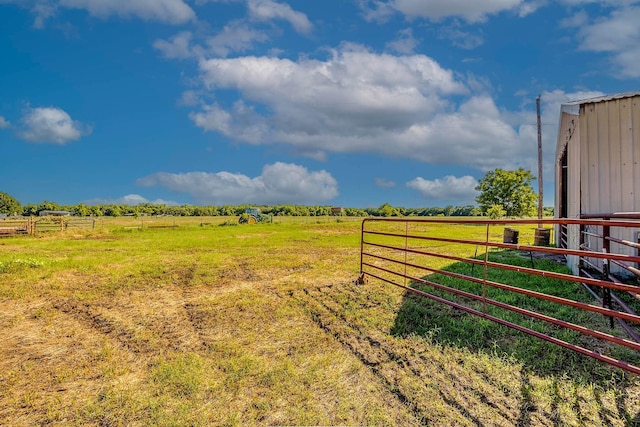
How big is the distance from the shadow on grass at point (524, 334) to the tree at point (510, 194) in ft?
121

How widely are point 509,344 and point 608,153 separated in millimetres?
5395

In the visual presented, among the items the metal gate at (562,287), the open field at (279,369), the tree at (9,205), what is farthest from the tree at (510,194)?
the tree at (9,205)

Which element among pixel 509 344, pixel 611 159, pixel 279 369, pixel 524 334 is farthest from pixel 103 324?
pixel 611 159

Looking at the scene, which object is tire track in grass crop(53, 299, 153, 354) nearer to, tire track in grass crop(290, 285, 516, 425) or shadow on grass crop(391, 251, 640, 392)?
tire track in grass crop(290, 285, 516, 425)

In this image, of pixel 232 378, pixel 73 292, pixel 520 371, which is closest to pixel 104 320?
pixel 73 292

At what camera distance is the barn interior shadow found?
285cm

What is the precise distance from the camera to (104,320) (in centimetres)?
516

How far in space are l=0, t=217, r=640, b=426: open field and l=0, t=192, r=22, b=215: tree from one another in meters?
113

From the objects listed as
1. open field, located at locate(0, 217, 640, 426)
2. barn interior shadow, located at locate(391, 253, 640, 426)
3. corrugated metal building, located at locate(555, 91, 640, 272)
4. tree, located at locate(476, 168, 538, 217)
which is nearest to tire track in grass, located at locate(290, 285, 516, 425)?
open field, located at locate(0, 217, 640, 426)

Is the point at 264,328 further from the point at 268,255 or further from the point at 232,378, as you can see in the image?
the point at 268,255

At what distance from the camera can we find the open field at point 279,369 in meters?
2.55

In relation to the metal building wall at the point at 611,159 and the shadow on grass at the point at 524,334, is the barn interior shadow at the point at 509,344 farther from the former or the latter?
the metal building wall at the point at 611,159

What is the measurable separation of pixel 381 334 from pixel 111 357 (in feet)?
10.6

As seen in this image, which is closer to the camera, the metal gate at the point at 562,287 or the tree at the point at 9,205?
the metal gate at the point at 562,287
